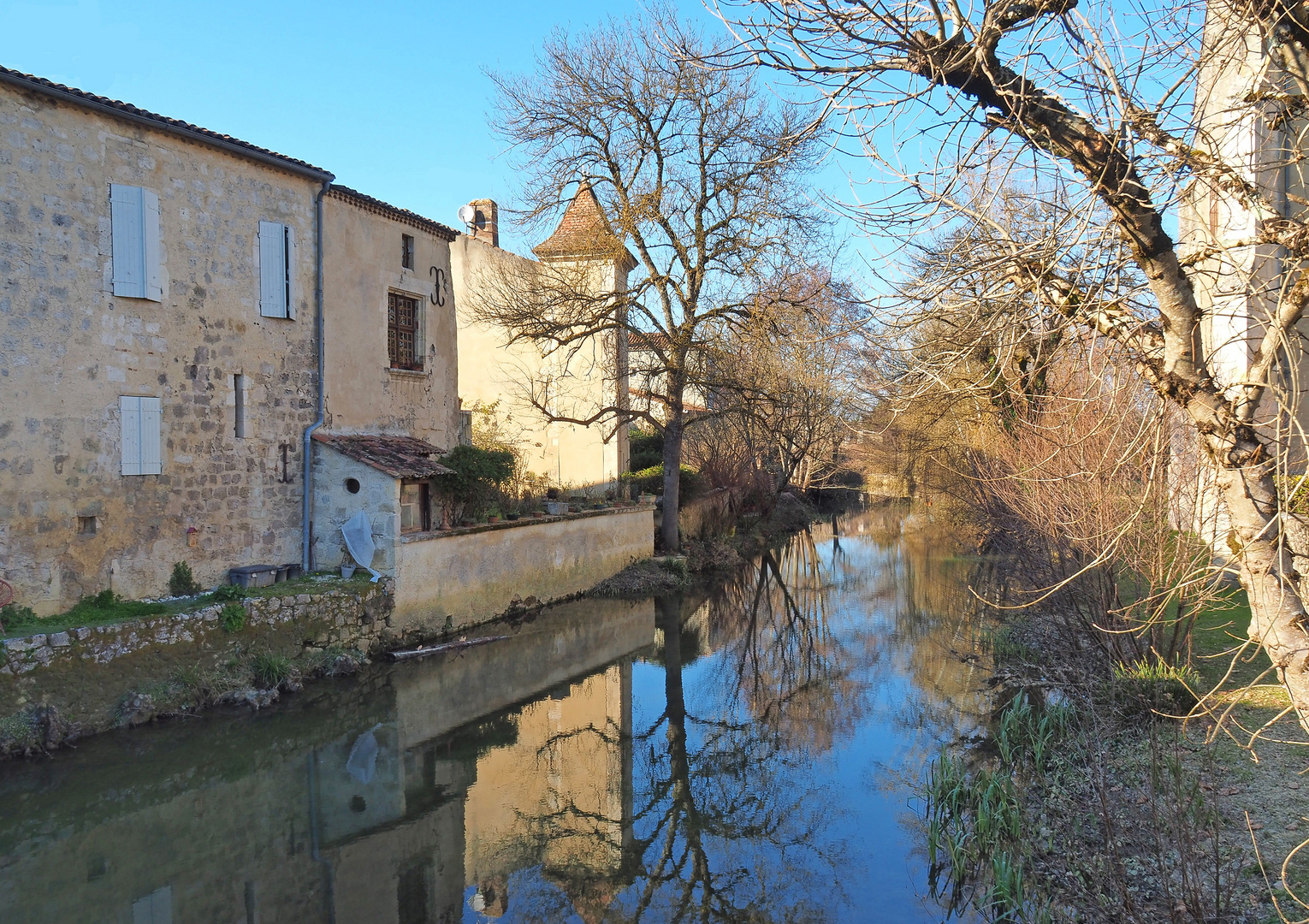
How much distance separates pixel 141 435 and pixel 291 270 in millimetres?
3305

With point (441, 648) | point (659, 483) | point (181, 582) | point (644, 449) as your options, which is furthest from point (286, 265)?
point (644, 449)

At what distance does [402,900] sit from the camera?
6.45 metres

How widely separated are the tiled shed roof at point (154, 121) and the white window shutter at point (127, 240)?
2.78 feet

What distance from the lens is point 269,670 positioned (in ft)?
33.9

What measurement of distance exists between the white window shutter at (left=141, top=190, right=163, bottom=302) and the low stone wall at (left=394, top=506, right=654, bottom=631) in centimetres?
451

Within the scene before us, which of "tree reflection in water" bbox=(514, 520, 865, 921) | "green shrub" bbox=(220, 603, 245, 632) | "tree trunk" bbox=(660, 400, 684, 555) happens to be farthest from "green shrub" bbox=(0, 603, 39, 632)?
"tree trunk" bbox=(660, 400, 684, 555)

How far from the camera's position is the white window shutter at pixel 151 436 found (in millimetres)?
10625

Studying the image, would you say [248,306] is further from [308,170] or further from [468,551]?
[468,551]

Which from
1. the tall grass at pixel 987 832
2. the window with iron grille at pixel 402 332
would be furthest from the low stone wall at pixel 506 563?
the tall grass at pixel 987 832

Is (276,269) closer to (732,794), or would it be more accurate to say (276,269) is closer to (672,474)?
(732,794)

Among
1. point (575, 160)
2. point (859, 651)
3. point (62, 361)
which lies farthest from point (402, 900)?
point (575, 160)

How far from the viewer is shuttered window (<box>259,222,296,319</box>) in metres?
12.2

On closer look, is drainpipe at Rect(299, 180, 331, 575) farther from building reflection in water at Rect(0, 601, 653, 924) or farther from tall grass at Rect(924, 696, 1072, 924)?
tall grass at Rect(924, 696, 1072, 924)

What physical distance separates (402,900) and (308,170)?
10283 millimetres
